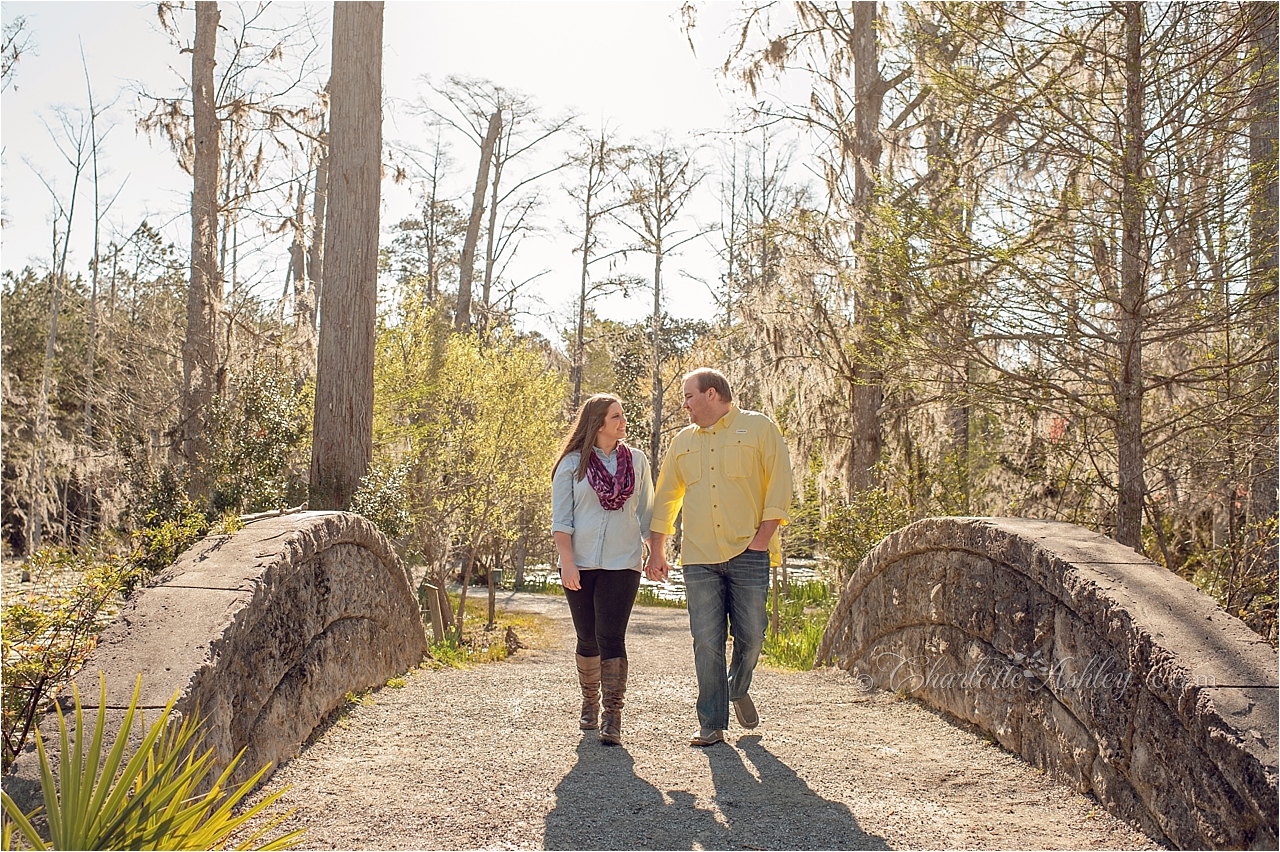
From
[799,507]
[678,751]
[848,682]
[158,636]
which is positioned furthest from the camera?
[799,507]

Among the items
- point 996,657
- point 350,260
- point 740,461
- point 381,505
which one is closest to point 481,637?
point 381,505

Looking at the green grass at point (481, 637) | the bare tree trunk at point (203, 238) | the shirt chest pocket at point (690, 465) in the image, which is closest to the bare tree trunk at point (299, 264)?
the bare tree trunk at point (203, 238)

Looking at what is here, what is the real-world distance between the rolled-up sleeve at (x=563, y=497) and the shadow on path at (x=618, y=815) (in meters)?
1.12

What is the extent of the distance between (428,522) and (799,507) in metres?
5.27

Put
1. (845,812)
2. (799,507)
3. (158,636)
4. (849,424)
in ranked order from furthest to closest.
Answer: (799,507)
(849,424)
(845,812)
(158,636)

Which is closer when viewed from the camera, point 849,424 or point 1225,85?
point 1225,85

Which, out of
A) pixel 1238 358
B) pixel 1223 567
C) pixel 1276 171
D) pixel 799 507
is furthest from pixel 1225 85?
pixel 799 507

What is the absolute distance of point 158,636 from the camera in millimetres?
3182

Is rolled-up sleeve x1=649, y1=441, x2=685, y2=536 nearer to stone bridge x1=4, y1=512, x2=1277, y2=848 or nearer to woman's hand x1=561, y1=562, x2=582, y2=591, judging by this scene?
woman's hand x1=561, y1=562, x2=582, y2=591

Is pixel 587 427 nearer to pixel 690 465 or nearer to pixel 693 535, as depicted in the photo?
pixel 690 465

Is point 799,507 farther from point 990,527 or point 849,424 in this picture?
point 990,527

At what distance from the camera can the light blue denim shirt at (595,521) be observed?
14.4ft

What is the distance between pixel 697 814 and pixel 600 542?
140 centimetres

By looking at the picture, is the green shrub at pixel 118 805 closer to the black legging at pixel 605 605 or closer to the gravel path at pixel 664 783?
the gravel path at pixel 664 783
